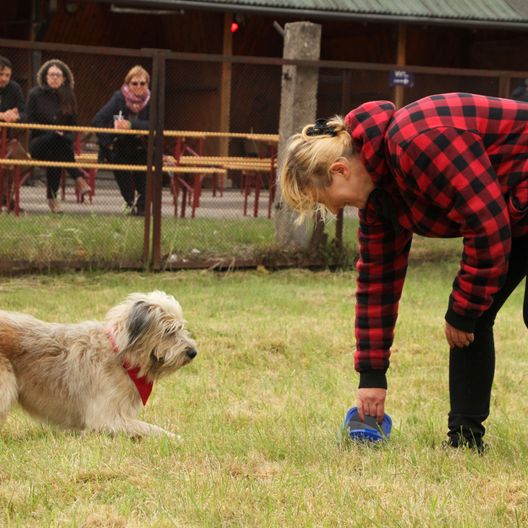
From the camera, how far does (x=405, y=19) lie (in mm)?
18031

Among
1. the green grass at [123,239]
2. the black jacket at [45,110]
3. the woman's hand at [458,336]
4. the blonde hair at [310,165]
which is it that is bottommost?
the green grass at [123,239]

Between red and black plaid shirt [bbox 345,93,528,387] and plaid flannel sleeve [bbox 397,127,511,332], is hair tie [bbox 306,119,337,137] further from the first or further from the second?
plaid flannel sleeve [bbox 397,127,511,332]

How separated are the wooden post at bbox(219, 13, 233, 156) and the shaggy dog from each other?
10352 mm

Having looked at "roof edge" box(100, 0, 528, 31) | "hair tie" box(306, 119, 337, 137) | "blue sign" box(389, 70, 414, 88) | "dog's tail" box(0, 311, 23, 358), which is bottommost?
"dog's tail" box(0, 311, 23, 358)

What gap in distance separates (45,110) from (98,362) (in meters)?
6.30

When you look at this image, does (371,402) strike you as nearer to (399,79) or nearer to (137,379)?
(137,379)

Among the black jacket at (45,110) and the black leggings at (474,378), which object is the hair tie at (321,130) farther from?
the black jacket at (45,110)

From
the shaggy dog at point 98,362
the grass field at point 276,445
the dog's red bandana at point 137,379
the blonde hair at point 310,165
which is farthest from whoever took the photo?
the dog's red bandana at point 137,379

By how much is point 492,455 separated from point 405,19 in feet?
46.0

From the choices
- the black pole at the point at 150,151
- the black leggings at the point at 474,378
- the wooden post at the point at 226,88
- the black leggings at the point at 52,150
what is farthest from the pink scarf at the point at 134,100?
the black leggings at the point at 474,378

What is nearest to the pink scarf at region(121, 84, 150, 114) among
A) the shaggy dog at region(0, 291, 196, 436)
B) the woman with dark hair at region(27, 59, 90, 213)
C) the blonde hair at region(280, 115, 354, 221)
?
the woman with dark hair at region(27, 59, 90, 213)

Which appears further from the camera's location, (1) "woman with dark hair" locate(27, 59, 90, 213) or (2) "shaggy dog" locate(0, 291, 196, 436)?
(1) "woman with dark hair" locate(27, 59, 90, 213)

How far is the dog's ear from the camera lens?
231 inches

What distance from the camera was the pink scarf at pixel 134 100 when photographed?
1195 cm
